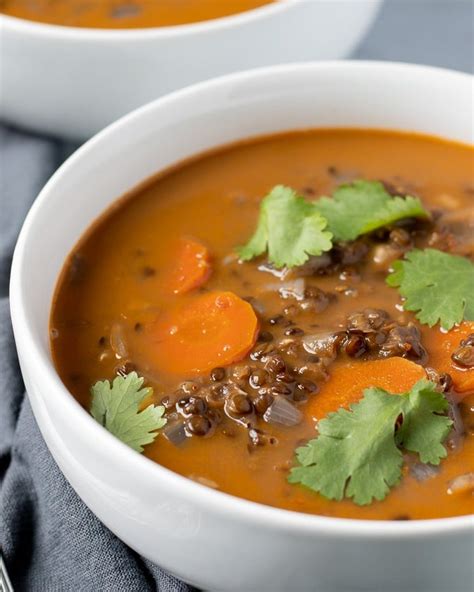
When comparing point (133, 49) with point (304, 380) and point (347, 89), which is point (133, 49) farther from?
point (304, 380)

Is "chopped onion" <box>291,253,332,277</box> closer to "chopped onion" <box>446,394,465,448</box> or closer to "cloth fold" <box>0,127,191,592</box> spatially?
"chopped onion" <box>446,394,465,448</box>

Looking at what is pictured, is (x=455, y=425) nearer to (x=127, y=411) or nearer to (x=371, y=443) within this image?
(x=371, y=443)

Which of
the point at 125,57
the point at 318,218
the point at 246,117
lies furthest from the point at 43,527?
the point at 125,57

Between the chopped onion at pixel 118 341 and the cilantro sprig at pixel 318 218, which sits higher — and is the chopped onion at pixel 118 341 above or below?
below

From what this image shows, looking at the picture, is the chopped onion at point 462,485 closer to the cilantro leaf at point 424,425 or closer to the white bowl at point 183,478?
the cilantro leaf at point 424,425

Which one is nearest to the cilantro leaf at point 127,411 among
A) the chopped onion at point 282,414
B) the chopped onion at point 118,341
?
the chopped onion at point 118,341

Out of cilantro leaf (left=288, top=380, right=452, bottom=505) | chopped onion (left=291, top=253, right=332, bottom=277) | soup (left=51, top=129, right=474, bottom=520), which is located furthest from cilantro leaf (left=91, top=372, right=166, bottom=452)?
chopped onion (left=291, top=253, right=332, bottom=277)

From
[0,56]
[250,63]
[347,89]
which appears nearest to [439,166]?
Answer: [347,89]
